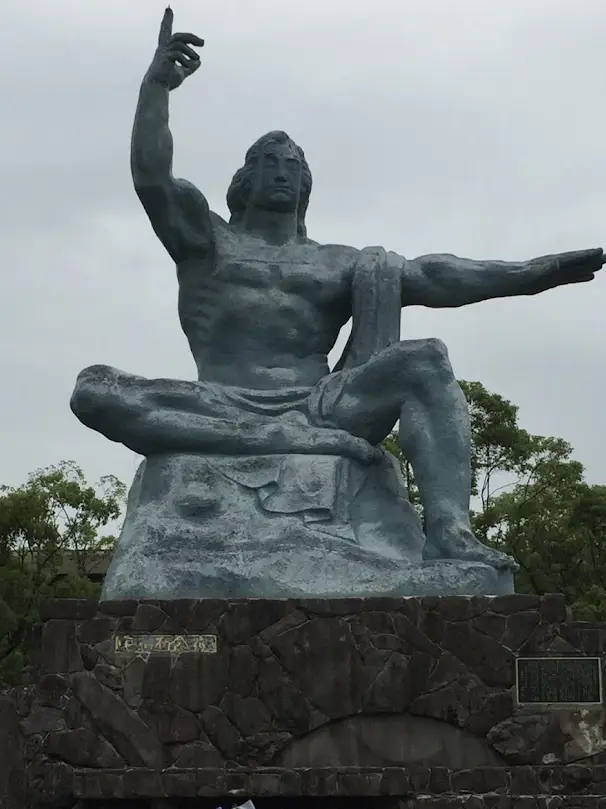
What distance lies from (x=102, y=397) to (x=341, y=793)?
228cm

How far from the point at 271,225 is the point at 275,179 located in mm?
255

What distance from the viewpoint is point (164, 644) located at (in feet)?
23.3

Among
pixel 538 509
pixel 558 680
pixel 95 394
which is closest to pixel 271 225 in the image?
pixel 95 394

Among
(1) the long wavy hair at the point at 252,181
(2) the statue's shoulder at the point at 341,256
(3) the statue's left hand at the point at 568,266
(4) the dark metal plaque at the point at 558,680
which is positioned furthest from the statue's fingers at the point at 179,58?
→ (4) the dark metal plaque at the point at 558,680

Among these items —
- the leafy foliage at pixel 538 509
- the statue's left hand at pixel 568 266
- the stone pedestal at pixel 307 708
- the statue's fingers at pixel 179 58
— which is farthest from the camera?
the leafy foliage at pixel 538 509

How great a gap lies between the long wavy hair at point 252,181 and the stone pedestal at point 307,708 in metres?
2.67

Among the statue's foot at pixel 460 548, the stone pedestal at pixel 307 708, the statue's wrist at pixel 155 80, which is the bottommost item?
the stone pedestal at pixel 307 708

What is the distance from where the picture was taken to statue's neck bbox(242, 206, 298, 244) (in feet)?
28.7

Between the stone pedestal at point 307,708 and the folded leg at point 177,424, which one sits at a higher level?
the folded leg at point 177,424

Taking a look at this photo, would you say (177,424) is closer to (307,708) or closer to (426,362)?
(426,362)

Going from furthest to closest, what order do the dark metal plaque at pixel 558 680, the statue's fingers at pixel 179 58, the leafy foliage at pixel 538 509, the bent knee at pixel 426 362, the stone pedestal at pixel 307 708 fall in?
the leafy foliage at pixel 538 509, the statue's fingers at pixel 179 58, the bent knee at pixel 426 362, the dark metal plaque at pixel 558 680, the stone pedestal at pixel 307 708

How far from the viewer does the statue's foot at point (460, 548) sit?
7391mm

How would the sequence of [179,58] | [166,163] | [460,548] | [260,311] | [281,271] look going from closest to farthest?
[460,548] → [179,58] → [166,163] → [260,311] → [281,271]

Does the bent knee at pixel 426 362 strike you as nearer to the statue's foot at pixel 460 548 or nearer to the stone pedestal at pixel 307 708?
the statue's foot at pixel 460 548
